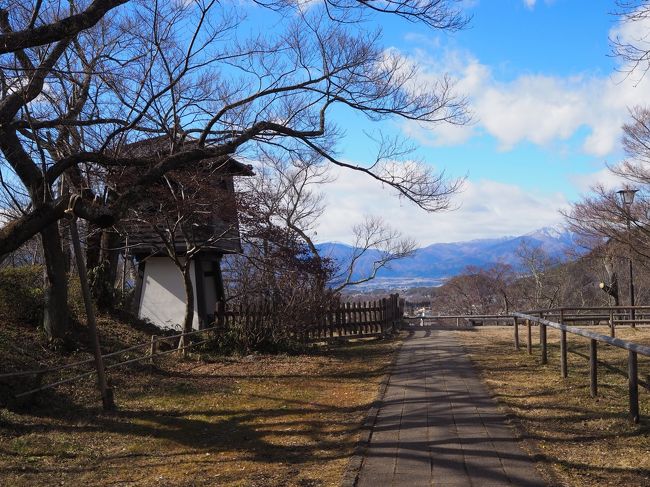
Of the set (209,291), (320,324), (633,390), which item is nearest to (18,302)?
(320,324)

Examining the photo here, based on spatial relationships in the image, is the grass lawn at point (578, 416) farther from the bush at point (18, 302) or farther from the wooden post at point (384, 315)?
the bush at point (18, 302)

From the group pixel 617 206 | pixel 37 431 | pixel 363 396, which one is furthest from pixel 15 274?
pixel 617 206

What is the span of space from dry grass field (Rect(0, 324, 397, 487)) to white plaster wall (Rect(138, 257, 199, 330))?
7.76m

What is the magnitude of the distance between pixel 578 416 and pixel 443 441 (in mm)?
1942

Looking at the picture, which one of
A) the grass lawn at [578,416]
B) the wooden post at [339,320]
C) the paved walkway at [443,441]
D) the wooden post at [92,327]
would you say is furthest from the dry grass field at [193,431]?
the wooden post at [339,320]

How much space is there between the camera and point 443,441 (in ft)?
20.5

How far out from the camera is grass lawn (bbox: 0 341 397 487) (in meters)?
5.57

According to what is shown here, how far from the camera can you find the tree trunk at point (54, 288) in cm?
1121

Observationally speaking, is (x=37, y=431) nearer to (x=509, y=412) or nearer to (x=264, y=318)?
(x=509, y=412)

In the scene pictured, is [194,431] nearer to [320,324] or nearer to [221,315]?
[221,315]

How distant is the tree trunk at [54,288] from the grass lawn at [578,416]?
7.79m

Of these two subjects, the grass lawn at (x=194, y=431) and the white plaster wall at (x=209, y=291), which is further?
the white plaster wall at (x=209, y=291)

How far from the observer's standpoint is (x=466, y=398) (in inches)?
339

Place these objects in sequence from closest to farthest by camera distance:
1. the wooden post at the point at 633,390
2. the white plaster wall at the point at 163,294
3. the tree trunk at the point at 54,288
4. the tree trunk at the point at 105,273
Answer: the wooden post at the point at 633,390
the tree trunk at the point at 54,288
the tree trunk at the point at 105,273
the white plaster wall at the point at 163,294
